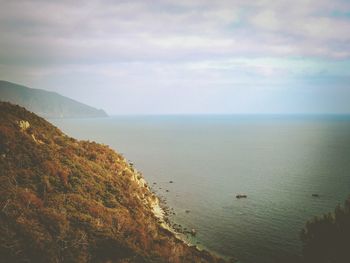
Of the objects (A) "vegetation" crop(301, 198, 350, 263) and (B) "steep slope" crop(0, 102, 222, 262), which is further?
(A) "vegetation" crop(301, 198, 350, 263)

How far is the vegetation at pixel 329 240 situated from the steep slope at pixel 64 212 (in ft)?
36.9

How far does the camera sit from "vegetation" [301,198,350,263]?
25.5 m

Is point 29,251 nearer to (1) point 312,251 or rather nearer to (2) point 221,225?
(1) point 312,251

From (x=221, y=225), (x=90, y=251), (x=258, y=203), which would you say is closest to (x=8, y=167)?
(x=90, y=251)

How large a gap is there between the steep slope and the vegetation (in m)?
11.3

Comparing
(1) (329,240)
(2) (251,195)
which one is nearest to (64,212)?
(1) (329,240)

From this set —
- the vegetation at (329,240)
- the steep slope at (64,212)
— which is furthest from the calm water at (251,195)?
the steep slope at (64,212)

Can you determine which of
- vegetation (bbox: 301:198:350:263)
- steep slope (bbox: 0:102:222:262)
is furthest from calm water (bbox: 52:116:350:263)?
steep slope (bbox: 0:102:222:262)

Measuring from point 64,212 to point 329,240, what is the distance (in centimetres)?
2544

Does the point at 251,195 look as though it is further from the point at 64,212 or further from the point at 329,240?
the point at 64,212

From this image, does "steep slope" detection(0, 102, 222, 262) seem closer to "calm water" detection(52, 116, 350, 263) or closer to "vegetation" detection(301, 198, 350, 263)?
"calm water" detection(52, 116, 350, 263)

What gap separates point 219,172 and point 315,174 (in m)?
27.9

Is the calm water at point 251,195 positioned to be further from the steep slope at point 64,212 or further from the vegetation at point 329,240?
the steep slope at point 64,212

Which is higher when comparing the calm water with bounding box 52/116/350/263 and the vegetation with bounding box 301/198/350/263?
the vegetation with bounding box 301/198/350/263
